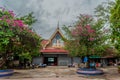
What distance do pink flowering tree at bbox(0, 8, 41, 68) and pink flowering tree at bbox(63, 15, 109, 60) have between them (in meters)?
4.16

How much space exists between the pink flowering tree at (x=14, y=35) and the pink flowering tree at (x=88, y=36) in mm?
4161

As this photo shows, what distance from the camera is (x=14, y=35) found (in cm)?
1802

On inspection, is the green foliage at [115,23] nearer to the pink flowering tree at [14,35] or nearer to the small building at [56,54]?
the pink flowering tree at [14,35]

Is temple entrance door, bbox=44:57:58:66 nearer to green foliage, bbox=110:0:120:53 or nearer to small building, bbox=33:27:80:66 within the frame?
small building, bbox=33:27:80:66

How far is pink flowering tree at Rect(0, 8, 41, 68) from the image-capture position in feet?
56.5

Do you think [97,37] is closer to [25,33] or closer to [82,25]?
[82,25]

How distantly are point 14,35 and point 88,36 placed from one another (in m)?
7.73

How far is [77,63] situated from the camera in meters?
33.7

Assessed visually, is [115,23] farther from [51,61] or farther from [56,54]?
[51,61]

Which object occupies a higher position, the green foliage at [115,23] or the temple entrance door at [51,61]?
the green foliage at [115,23]

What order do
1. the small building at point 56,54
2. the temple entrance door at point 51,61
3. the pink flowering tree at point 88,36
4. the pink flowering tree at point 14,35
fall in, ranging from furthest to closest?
the temple entrance door at point 51,61, the small building at point 56,54, the pink flowering tree at point 88,36, the pink flowering tree at point 14,35

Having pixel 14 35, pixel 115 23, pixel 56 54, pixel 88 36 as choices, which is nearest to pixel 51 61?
pixel 56 54

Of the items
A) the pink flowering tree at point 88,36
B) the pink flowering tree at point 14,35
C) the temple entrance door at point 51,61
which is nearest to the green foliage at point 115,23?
the pink flowering tree at point 88,36

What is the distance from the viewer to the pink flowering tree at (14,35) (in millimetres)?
17219
